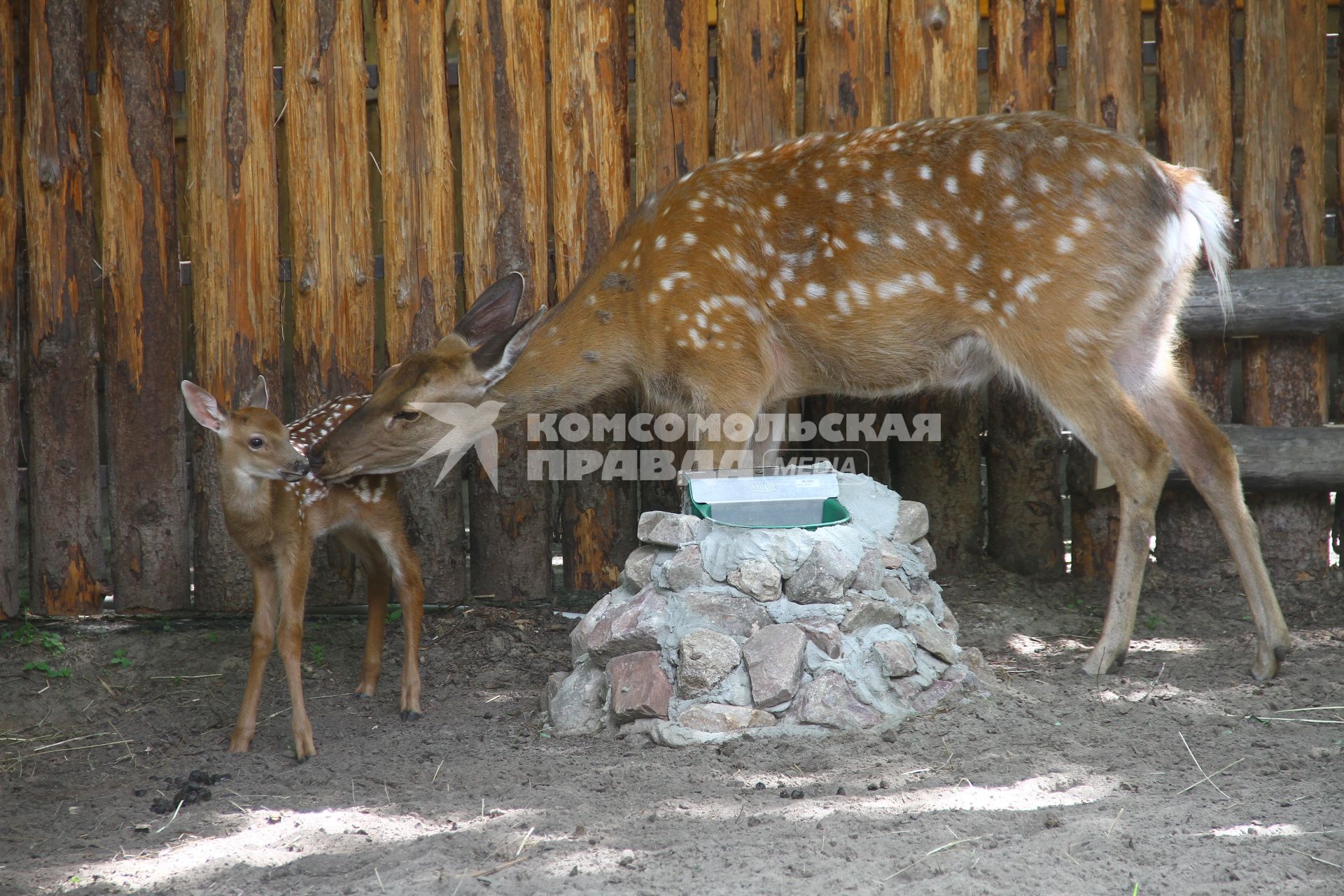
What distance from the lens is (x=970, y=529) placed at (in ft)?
18.6

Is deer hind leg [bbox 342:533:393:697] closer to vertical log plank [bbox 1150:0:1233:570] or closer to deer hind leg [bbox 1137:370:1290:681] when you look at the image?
deer hind leg [bbox 1137:370:1290:681]

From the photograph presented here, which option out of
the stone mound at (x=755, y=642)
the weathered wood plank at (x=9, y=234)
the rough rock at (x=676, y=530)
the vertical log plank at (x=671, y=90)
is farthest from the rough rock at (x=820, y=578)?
the weathered wood plank at (x=9, y=234)

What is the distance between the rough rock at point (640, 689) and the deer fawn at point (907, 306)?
3.68 feet

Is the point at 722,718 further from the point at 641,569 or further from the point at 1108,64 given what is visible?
the point at 1108,64

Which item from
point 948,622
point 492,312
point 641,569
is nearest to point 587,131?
point 492,312

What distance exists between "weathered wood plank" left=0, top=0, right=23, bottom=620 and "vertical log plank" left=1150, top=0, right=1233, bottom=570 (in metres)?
5.04

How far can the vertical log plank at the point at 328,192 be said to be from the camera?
17.5 feet

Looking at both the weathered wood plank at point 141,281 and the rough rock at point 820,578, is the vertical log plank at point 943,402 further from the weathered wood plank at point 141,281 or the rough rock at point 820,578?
the weathered wood plank at point 141,281

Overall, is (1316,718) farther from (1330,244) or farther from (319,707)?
(319,707)

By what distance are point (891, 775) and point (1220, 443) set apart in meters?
2.09

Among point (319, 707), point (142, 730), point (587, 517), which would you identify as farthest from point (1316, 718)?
point (142, 730)

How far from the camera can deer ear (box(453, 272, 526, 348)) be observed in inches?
Answer: 192

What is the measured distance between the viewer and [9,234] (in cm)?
530

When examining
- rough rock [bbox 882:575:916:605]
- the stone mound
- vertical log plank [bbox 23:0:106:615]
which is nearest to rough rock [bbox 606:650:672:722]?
the stone mound
